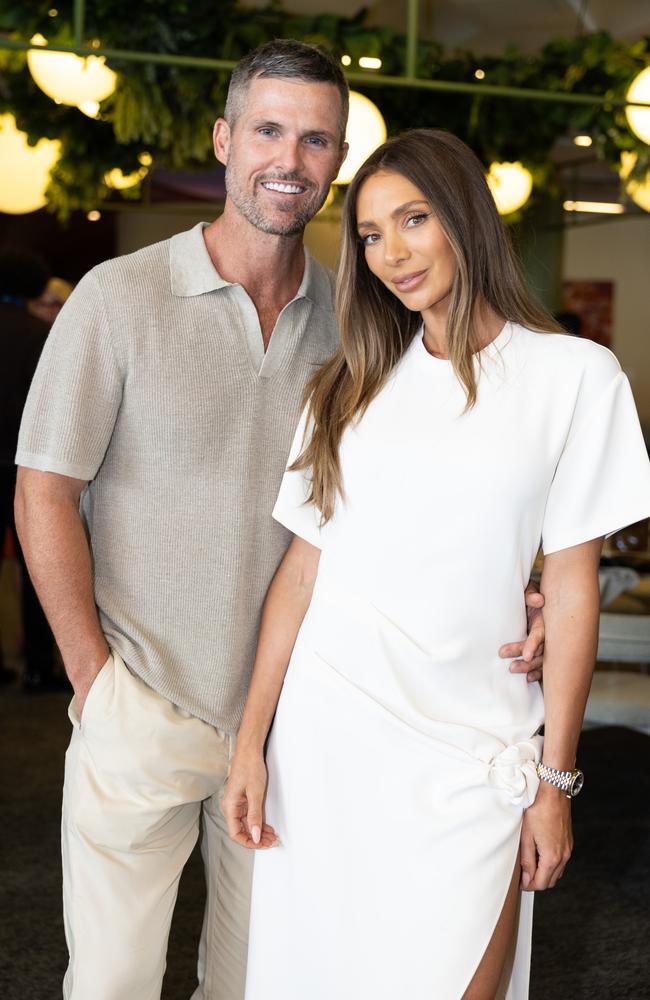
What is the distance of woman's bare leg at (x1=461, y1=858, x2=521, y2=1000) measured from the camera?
1533 millimetres

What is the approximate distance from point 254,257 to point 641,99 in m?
3.00

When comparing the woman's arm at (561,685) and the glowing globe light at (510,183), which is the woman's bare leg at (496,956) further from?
the glowing globe light at (510,183)

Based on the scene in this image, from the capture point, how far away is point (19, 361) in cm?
479

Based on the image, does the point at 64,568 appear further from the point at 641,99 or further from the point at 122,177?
the point at 122,177

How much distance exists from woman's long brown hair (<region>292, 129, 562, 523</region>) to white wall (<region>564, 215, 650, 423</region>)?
9.59 metres

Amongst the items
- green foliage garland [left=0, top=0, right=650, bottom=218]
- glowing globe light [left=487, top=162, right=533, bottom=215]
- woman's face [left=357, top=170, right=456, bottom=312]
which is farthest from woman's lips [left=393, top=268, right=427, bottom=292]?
glowing globe light [left=487, top=162, right=533, bottom=215]

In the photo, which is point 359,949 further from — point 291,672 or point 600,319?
point 600,319

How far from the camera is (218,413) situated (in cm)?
178

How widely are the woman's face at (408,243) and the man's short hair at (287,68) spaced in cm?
25

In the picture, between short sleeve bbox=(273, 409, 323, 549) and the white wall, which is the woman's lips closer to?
short sleeve bbox=(273, 409, 323, 549)

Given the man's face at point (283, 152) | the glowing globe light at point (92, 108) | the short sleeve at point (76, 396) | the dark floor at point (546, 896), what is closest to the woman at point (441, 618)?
the man's face at point (283, 152)

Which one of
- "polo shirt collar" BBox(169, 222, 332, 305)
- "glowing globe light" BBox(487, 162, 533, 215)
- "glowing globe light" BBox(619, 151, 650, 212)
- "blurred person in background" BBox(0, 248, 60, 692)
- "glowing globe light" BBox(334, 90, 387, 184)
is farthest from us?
"glowing globe light" BBox(487, 162, 533, 215)

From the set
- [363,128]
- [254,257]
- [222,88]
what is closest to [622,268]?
[222,88]

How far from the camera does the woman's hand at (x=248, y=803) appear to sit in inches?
66.6
